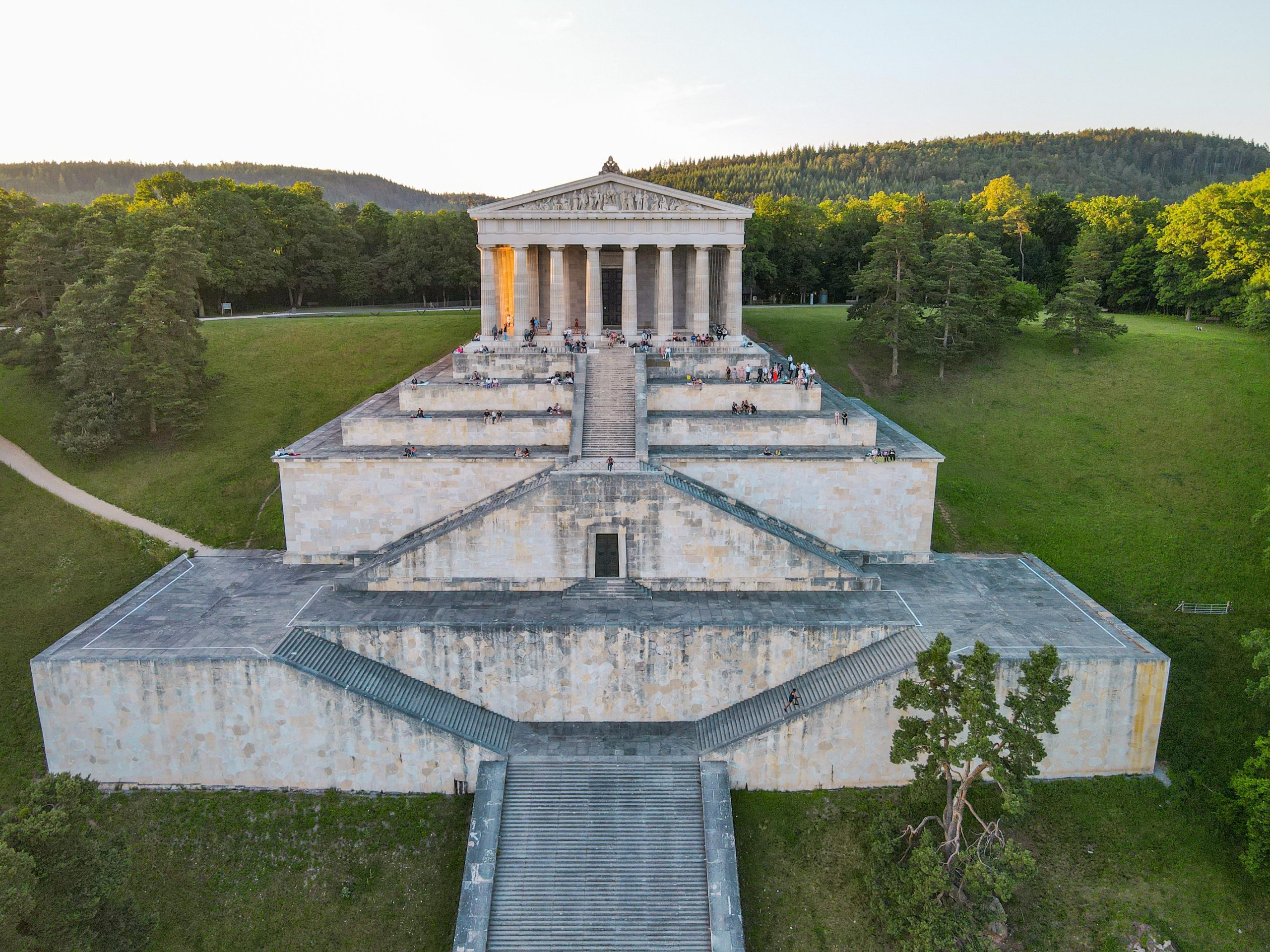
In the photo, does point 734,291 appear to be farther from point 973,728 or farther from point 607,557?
point 973,728

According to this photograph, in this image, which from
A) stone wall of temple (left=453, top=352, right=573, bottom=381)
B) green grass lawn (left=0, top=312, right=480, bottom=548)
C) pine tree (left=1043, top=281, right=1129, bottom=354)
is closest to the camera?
green grass lawn (left=0, top=312, right=480, bottom=548)

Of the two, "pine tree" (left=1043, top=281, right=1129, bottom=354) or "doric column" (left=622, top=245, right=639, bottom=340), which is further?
"pine tree" (left=1043, top=281, right=1129, bottom=354)

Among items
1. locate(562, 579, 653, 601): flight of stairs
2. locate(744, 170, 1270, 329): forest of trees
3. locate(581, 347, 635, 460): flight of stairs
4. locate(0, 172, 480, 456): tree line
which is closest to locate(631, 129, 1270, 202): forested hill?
locate(744, 170, 1270, 329): forest of trees

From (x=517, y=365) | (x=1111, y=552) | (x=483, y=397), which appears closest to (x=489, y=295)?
(x=517, y=365)

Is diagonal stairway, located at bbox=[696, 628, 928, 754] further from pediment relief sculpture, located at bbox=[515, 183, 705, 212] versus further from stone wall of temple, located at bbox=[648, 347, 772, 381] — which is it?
pediment relief sculpture, located at bbox=[515, 183, 705, 212]

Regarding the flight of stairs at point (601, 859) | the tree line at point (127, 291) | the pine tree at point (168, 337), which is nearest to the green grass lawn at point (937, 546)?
the flight of stairs at point (601, 859)

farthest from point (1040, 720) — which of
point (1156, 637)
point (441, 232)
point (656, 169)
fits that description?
point (656, 169)
